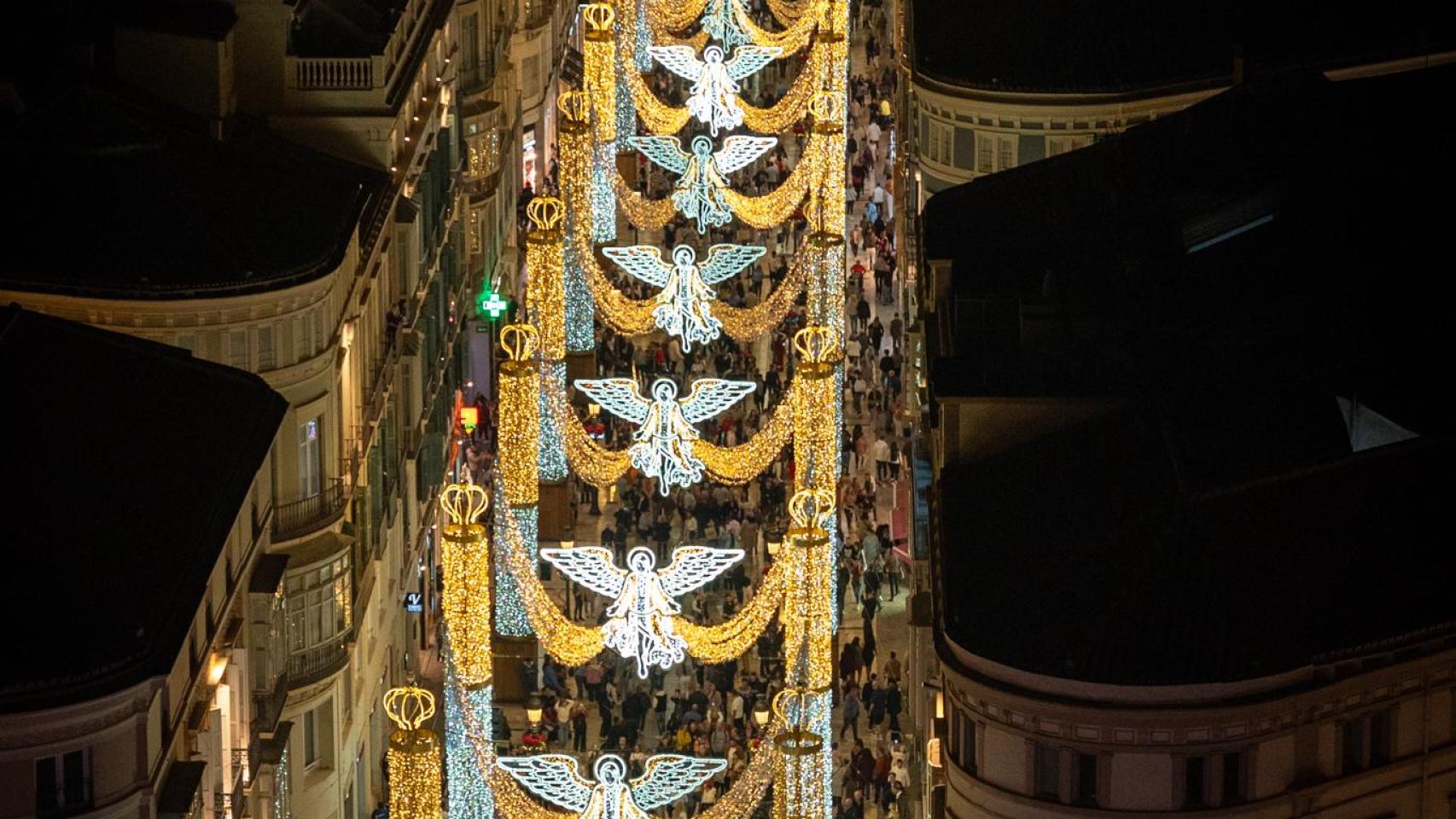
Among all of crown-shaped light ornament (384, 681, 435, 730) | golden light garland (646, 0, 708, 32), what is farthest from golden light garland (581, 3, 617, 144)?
crown-shaped light ornament (384, 681, 435, 730)

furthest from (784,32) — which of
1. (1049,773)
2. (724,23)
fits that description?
(1049,773)

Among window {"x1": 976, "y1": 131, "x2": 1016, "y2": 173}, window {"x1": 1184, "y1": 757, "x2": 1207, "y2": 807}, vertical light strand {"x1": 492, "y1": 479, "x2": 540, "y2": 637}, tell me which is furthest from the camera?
window {"x1": 976, "y1": 131, "x2": 1016, "y2": 173}

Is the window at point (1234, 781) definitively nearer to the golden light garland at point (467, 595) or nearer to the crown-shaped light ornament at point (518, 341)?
the golden light garland at point (467, 595)

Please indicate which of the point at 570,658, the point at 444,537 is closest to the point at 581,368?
the point at 570,658

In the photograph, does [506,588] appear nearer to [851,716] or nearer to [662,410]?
[851,716]

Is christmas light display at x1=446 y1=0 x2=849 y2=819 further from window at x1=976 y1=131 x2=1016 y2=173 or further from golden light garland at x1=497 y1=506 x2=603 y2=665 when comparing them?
window at x1=976 y1=131 x2=1016 y2=173

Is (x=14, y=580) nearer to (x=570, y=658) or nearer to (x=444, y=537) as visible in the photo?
(x=444, y=537)

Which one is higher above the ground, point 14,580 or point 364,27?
point 364,27
